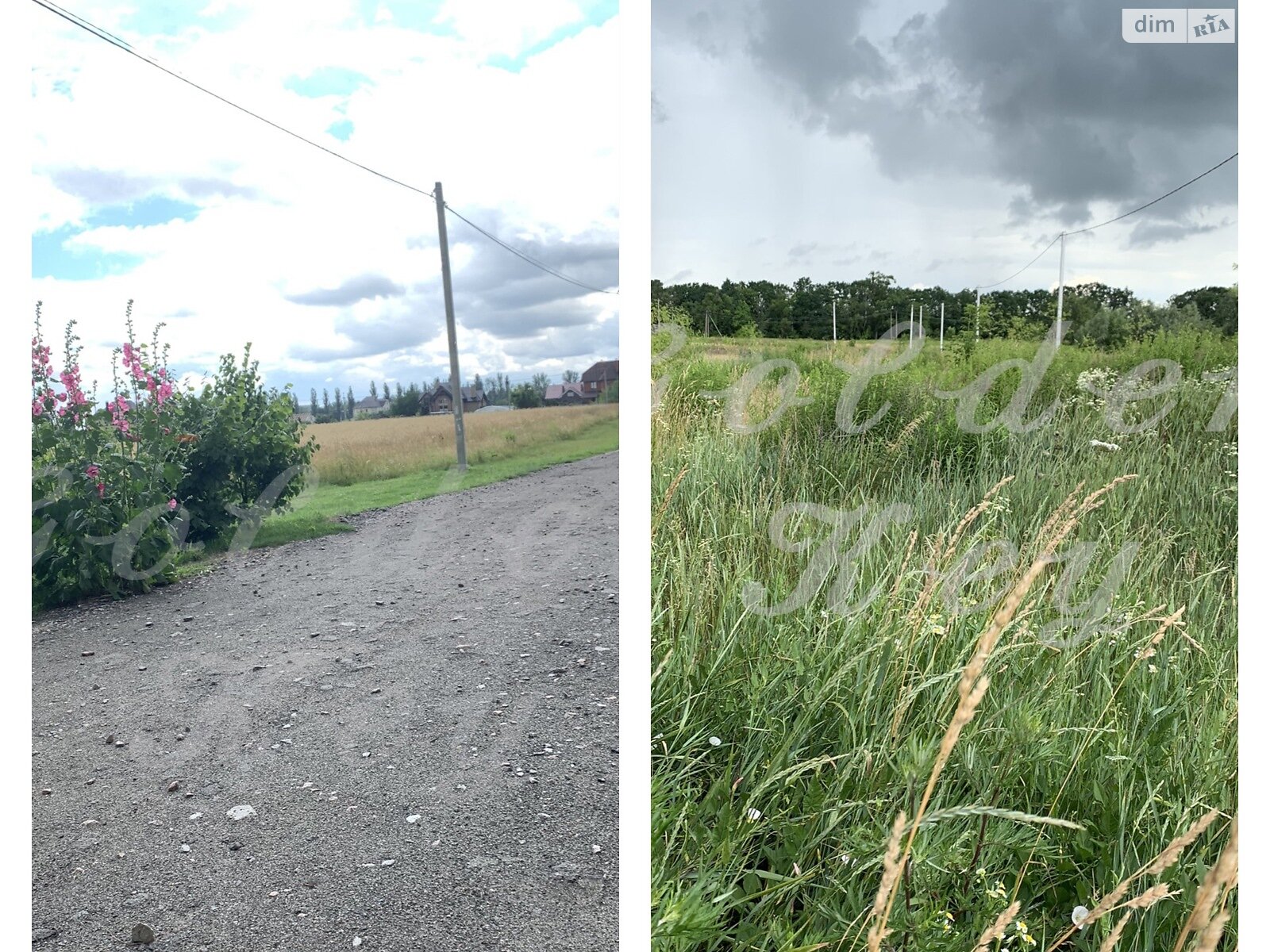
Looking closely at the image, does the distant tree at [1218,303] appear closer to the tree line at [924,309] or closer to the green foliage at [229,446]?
the tree line at [924,309]

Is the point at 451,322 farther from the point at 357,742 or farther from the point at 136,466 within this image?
the point at 357,742

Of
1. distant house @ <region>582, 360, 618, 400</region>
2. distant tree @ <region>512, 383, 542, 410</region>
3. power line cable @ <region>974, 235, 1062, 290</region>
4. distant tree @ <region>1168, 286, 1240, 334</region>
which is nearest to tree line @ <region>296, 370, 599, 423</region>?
distant tree @ <region>512, 383, 542, 410</region>

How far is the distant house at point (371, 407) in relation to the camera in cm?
155

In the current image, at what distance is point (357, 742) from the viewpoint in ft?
4.62

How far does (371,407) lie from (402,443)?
3.7 inches

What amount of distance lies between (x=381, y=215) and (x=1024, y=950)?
5.28 ft

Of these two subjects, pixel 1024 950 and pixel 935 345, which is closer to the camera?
pixel 1024 950

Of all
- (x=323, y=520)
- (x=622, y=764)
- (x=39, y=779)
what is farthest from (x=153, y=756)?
(x=622, y=764)

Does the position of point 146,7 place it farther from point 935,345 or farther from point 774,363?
point 935,345

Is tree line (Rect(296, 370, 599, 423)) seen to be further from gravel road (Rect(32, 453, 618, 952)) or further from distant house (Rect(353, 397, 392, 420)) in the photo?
gravel road (Rect(32, 453, 618, 952))

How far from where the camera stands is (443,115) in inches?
59.4

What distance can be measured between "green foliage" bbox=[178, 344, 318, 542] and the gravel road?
101 mm

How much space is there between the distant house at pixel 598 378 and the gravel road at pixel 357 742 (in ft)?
0.42

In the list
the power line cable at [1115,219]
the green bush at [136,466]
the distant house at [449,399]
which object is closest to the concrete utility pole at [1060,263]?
the power line cable at [1115,219]
